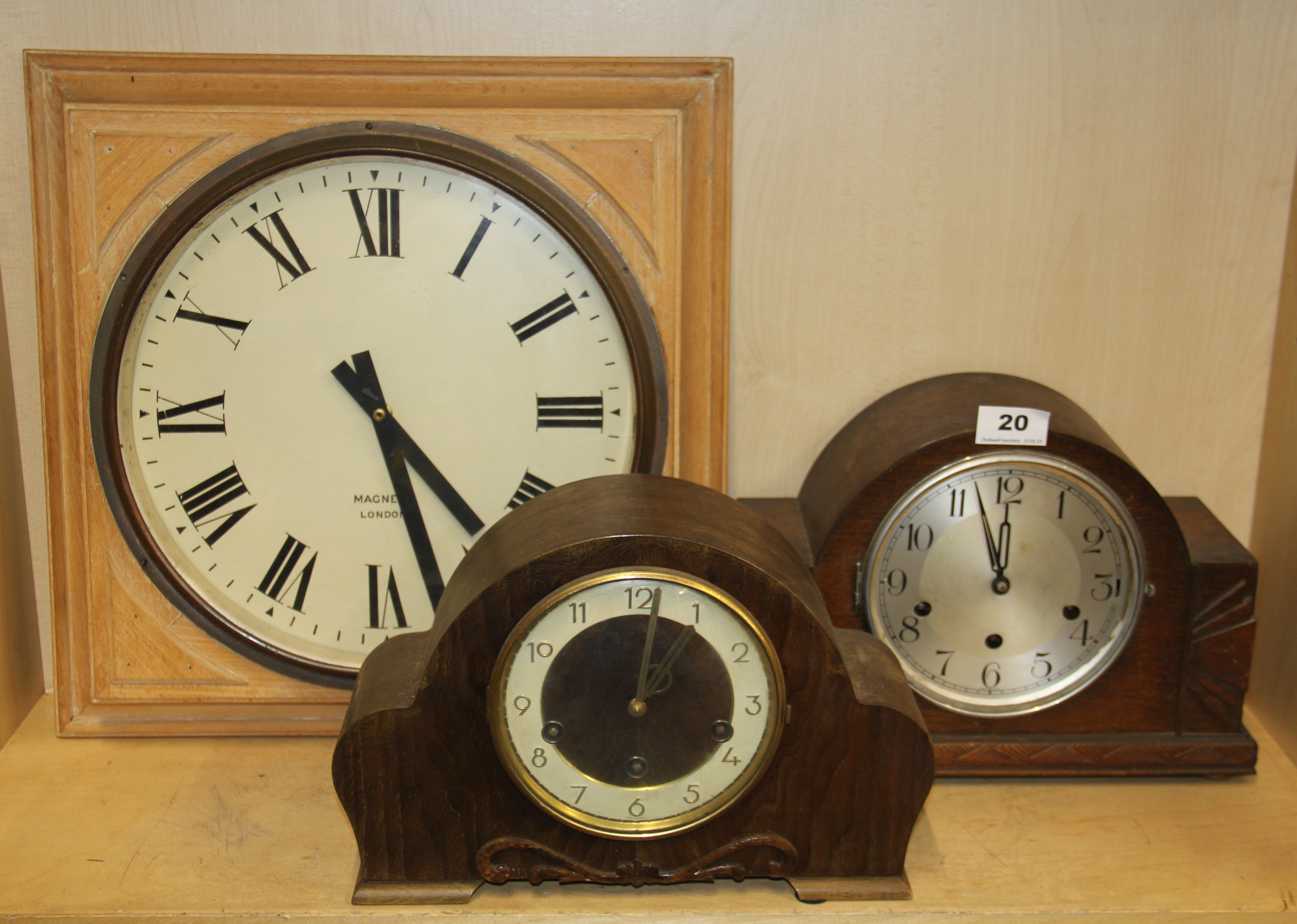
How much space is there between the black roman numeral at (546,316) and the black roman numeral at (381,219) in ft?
0.57

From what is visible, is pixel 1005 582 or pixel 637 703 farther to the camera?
pixel 1005 582

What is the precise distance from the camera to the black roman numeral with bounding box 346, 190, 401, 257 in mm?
1264

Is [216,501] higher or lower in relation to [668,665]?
higher

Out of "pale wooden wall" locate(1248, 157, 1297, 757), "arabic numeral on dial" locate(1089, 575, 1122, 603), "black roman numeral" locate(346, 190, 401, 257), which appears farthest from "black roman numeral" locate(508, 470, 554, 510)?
"pale wooden wall" locate(1248, 157, 1297, 757)

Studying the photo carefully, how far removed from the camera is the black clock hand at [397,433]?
1298 mm

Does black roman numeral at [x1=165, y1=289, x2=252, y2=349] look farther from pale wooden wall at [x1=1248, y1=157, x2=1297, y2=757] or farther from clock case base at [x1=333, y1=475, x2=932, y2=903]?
pale wooden wall at [x1=1248, y1=157, x2=1297, y2=757]

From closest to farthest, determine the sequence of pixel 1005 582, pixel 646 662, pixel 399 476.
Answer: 1. pixel 646 662
2. pixel 1005 582
3. pixel 399 476

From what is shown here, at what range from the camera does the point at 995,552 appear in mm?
1218

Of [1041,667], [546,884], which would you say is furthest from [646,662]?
[1041,667]

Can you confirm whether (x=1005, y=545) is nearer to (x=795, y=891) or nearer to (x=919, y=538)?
(x=919, y=538)

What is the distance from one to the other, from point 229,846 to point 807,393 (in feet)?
2.82

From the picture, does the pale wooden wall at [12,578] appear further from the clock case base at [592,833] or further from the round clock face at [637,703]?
the round clock face at [637,703]

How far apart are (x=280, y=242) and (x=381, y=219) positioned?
12 cm

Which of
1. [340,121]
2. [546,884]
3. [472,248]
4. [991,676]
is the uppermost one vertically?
[340,121]
